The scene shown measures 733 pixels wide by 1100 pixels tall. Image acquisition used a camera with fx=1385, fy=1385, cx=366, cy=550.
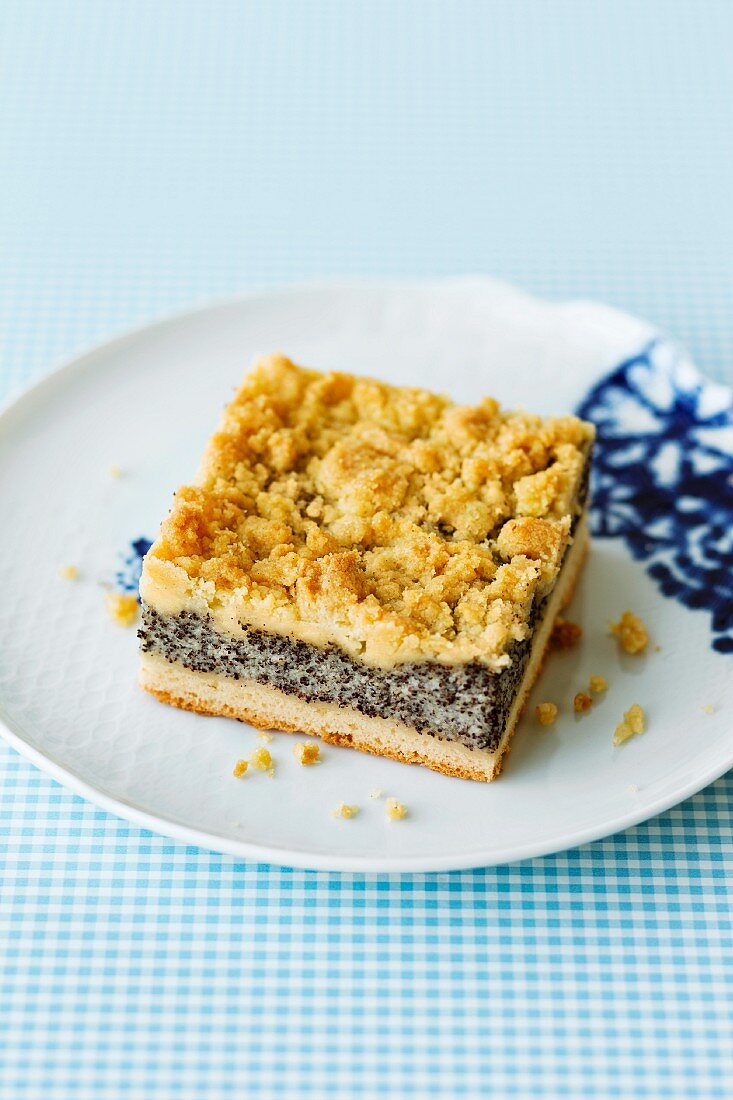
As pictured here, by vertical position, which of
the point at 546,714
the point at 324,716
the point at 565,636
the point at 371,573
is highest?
the point at 371,573

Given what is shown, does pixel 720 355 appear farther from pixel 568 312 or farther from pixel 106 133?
pixel 106 133

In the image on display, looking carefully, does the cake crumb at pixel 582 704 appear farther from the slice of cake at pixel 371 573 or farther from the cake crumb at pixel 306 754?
the cake crumb at pixel 306 754

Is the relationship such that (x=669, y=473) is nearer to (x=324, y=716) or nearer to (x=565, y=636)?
(x=565, y=636)

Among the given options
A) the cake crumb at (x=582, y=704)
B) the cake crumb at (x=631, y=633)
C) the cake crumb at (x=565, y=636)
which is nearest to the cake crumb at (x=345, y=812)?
the cake crumb at (x=582, y=704)

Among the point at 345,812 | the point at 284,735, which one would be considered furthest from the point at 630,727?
the point at 284,735

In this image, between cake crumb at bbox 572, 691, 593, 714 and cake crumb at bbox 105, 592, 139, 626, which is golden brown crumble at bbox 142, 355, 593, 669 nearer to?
cake crumb at bbox 572, 691, 593, 714

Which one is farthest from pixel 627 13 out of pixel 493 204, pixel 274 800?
pixel 274 800

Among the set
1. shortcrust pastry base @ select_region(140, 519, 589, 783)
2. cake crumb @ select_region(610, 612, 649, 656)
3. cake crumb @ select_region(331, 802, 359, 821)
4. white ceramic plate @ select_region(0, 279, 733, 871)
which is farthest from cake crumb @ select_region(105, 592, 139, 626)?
cake crumb @ select_region(610, 612, 649, 656)

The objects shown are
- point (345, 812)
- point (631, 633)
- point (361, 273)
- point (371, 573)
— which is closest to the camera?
point (345, 812)
